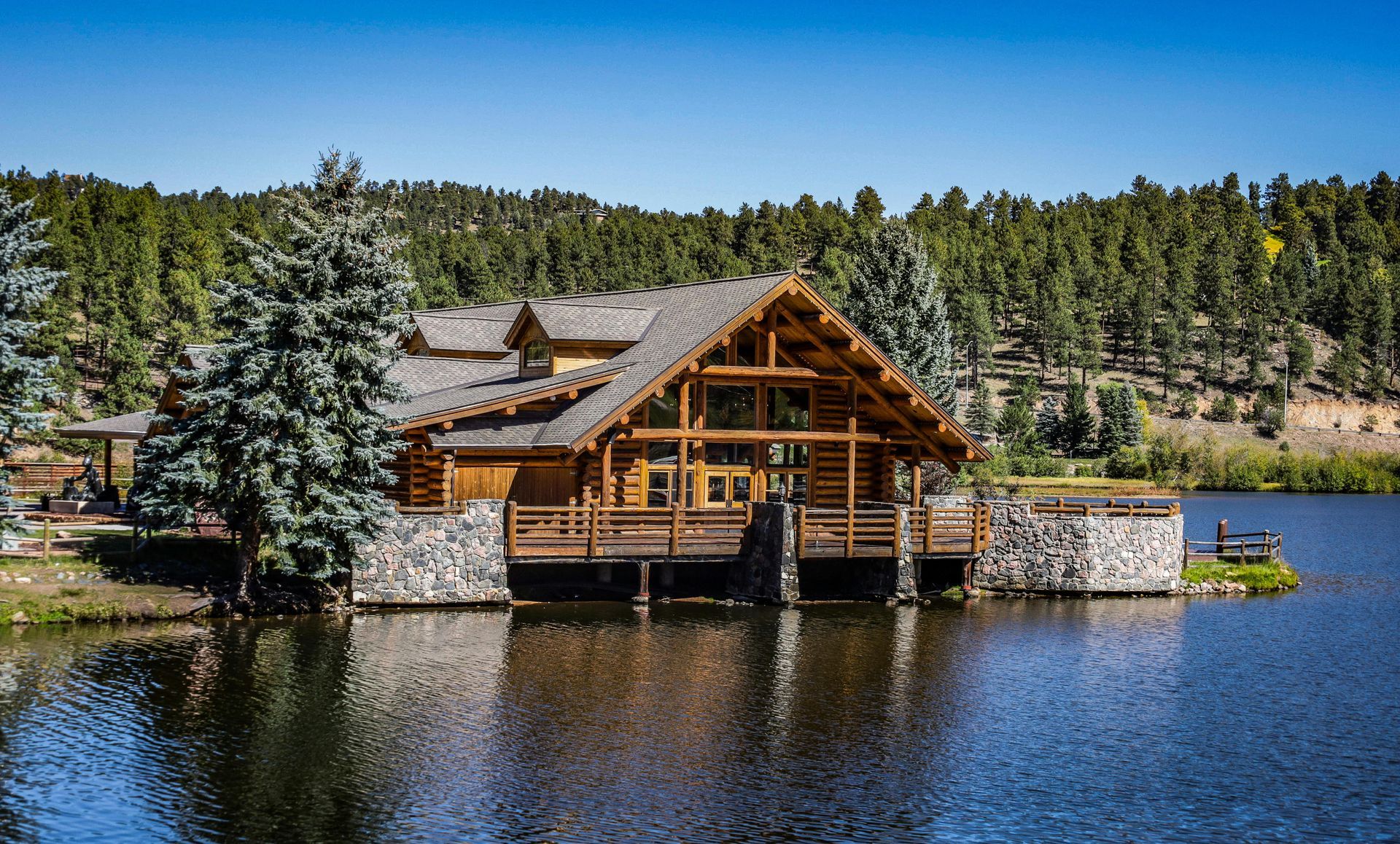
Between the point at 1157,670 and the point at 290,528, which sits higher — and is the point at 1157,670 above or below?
below

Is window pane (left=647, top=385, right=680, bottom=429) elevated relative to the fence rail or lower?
elevated

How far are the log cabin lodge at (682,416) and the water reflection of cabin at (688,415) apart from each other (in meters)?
0.05

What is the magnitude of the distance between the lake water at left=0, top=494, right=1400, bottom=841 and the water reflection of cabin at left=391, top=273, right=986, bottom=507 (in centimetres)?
424

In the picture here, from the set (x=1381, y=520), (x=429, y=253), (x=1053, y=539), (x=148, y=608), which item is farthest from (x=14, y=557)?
(x=429, y=253)

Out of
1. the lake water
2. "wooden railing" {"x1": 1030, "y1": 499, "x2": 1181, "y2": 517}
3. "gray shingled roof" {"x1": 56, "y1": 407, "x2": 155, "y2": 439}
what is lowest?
the lake water

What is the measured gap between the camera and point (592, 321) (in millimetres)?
37219

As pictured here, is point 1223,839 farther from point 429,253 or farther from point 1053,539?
point 429,253

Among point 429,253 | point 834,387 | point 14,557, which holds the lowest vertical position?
point 14,557

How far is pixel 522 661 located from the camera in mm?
23969

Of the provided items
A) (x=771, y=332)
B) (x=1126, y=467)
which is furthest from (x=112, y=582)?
(x=1126, y=467)

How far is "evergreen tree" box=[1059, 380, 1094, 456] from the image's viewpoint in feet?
347

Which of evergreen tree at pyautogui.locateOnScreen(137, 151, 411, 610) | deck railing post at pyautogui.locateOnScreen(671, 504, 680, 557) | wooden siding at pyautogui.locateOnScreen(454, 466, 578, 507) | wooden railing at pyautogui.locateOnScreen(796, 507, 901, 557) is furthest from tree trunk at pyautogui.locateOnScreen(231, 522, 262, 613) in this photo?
wooden railing at pyautogui.locateOnScreen(796, 507, 901, 557)

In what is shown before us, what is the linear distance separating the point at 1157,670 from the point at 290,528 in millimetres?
18159

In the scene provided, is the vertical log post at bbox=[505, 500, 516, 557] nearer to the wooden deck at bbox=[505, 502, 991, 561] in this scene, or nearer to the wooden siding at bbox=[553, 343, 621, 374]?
the wooden deck at bbox=[505, 502, 991, 561]
